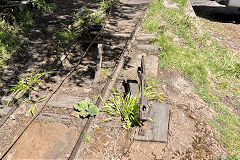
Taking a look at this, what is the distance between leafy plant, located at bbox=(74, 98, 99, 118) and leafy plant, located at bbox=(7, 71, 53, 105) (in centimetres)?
117

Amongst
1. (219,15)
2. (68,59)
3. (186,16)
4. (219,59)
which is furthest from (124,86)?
(219,15)

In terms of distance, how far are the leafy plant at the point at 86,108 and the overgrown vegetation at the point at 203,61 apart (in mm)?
2255

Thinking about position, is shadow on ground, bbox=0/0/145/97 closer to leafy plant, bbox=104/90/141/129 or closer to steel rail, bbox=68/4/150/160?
steel rail, bbox=68/4/150/160

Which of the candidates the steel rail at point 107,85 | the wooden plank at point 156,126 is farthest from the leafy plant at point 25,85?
the wooden plank at point 156,126

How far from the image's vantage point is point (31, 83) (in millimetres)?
4793

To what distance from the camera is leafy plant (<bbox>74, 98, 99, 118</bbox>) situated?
4.04 meters

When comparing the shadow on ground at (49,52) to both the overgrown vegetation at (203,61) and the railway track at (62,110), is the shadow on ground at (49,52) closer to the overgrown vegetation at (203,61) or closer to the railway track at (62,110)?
the railway track at (62,110)

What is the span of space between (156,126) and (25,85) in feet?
10.1

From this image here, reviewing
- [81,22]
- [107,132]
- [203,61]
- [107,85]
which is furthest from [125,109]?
[81,22]

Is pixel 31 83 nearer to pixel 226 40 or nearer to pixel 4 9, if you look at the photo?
pixel 4 9

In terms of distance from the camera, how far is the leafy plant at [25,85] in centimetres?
454

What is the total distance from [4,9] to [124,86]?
5937 mm

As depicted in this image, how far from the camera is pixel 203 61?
602 centimetres

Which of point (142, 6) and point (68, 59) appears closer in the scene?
point (68, 59)
